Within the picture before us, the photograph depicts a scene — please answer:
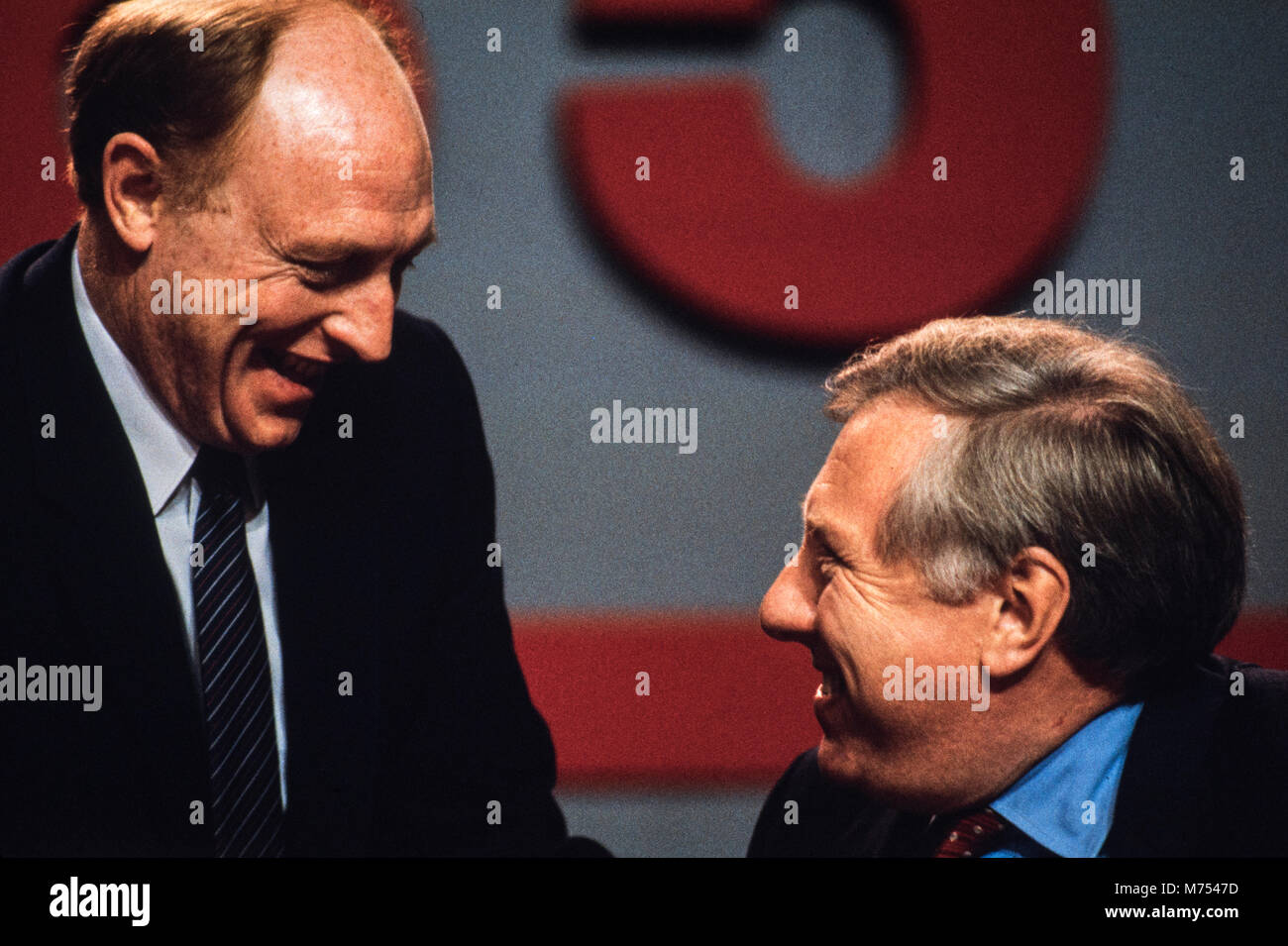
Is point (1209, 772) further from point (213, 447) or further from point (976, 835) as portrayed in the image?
point (213, 447)

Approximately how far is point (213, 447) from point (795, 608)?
2.85ft

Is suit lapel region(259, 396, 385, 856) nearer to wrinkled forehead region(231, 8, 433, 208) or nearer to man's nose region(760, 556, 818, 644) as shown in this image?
wrinkled forehead region(231, 8, 433, 208)

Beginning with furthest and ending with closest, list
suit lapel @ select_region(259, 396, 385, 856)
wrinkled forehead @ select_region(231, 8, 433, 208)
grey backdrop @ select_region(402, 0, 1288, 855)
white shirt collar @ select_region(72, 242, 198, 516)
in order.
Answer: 1. grey backdrop @ select_region(402, 0, 1288, 855)
2. suit lapel @ select_region(259, 396, 385, 856)
3. white shirt collar @ select_region(72, 242, 198, 516)
4. wrinkled forehead @ select_region(231, 8, 433, 208)

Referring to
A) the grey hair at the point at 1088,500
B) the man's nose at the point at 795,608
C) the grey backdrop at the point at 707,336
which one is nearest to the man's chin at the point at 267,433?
the grey backdrop at the point at 707,336

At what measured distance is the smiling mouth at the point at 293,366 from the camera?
177 cm

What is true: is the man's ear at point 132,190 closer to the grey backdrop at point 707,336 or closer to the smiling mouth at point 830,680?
the grey backdrop at point 707,336

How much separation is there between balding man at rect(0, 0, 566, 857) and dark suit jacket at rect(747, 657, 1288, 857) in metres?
1.08

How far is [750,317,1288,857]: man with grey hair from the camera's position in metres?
1.54

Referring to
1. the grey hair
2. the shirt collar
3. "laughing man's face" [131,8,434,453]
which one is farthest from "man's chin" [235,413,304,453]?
the shirt collar

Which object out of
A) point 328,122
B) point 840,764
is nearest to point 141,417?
point 328,122

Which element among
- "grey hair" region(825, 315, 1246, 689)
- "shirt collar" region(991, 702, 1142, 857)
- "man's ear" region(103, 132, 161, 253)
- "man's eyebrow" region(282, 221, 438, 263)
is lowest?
"shirt collar" region(991, 702, 1142, 857)

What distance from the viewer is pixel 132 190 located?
170cm
